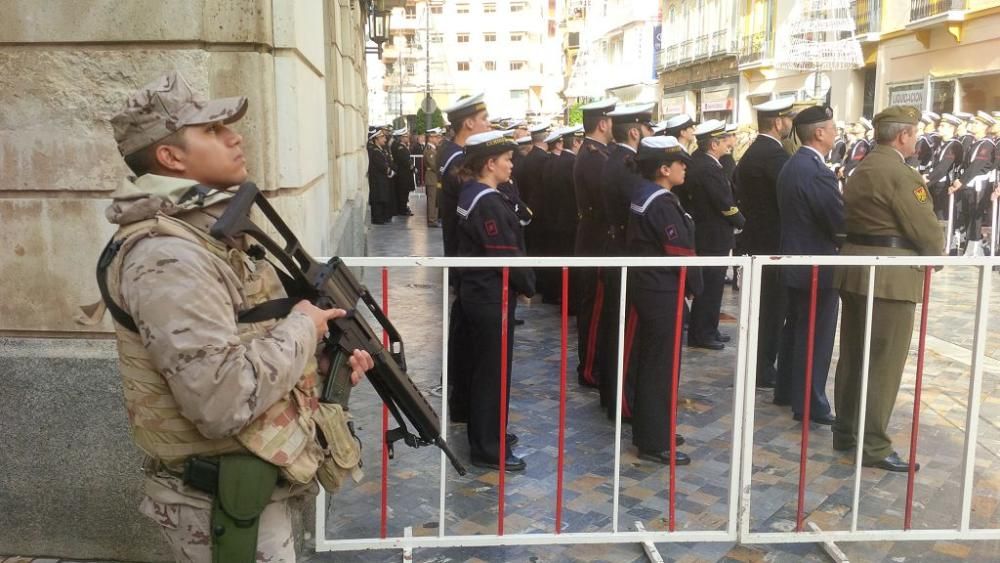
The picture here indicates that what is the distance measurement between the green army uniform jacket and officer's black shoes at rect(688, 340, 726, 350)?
92.9 inches

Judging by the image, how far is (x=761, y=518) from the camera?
13.1 feet

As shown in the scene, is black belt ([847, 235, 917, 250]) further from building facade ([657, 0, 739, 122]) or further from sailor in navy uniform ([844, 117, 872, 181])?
building facade ([657, 0, 739, 122])

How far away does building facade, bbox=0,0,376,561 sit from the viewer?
343 cm

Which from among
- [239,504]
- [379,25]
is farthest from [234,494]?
[379,25]

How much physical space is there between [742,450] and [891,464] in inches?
51.3

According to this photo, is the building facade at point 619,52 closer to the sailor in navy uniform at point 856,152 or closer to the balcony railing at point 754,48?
the balcony railing at point 754,48

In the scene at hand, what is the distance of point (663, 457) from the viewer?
15.1 ft

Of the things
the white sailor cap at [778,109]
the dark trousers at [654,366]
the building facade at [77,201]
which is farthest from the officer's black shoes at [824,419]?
the building facade at [77,201]

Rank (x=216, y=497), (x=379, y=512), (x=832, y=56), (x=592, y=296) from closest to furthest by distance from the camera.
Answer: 1. (x=216, y=497)
2. (x=379, y=512)
3. (x=592, y=296)
4. (x=832, y=56)

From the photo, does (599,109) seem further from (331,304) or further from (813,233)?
(331,304)

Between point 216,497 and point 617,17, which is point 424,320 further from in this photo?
point 617,17

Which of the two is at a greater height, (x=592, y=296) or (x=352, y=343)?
(x=352, y=343)

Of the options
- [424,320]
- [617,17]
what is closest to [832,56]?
[424,320]

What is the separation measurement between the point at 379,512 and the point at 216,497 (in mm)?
2009
